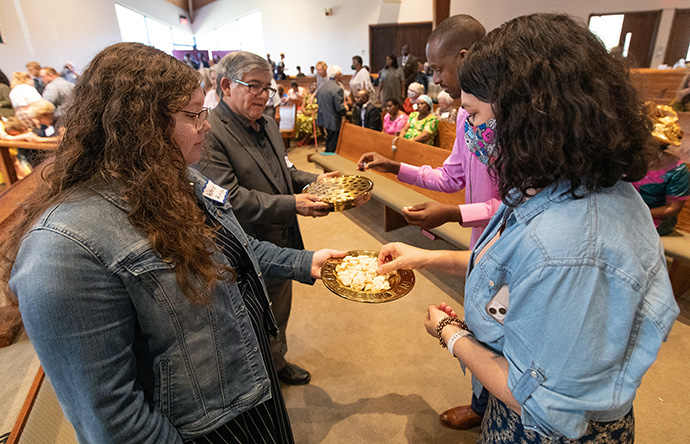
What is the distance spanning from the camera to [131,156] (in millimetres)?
840

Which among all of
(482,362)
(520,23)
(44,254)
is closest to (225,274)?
(44,254)

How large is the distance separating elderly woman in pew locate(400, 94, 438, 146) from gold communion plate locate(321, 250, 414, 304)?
352 cm

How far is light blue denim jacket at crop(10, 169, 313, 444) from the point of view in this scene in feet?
2.38

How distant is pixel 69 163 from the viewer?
830 millimetres

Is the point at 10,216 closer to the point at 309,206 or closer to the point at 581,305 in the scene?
the point at 309,206

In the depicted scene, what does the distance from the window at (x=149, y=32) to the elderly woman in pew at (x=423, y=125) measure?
536 centimetres

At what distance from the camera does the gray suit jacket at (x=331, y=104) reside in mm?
7070

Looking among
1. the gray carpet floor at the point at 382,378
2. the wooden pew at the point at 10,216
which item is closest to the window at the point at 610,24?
the gray carpet floor at the point at 382,378

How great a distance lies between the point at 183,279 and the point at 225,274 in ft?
0.47

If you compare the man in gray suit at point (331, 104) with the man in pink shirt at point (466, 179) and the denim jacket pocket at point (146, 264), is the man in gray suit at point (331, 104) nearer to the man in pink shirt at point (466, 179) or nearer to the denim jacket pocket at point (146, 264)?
the man in pink shirt at point (466, 179)

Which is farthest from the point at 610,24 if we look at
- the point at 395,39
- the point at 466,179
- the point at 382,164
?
the point at 466,179

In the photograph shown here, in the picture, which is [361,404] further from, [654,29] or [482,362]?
[654,29]

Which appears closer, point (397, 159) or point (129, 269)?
point (129, 269)

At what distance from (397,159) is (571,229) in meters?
3.67
